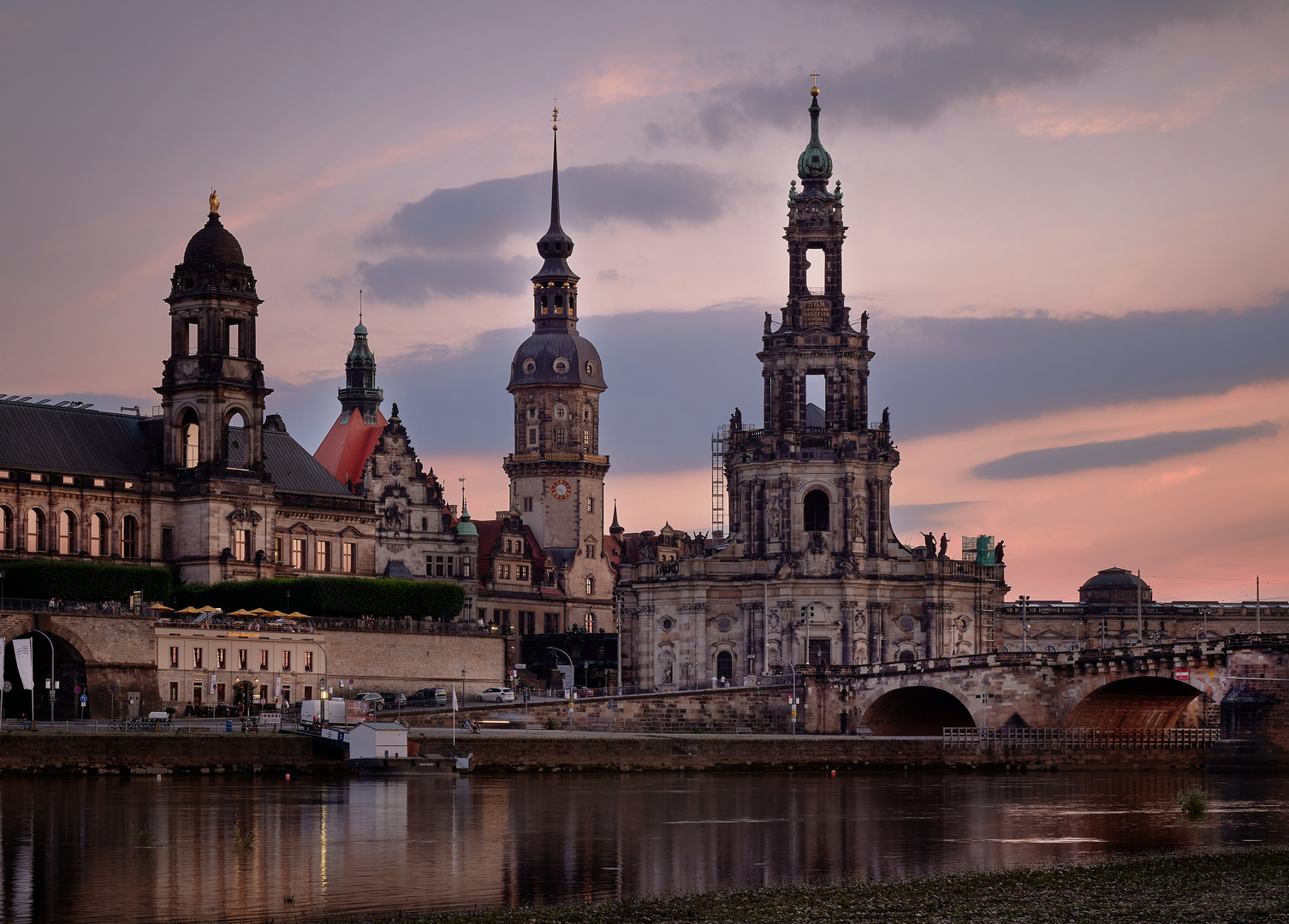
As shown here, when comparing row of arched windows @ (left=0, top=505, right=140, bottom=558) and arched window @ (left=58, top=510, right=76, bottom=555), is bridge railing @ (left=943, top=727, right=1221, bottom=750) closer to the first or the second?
row of arched windows @ (left=0, top=505, right=140, bottom=558)

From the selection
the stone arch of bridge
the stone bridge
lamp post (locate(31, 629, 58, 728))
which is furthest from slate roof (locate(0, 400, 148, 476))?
the stone arch of bridge

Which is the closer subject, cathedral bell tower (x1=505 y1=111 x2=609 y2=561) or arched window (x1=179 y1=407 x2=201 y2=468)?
arched window (x1=179 y1=407 x2=201 y2=468)

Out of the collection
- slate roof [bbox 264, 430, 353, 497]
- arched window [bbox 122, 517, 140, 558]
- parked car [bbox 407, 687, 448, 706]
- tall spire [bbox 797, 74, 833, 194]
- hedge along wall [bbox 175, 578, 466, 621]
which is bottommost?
parked car [bbox 407, 687, 448, 706]

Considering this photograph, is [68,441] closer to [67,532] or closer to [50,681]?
[67,532]

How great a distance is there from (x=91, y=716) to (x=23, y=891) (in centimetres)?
4895

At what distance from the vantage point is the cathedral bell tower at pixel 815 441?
130875 millimetres

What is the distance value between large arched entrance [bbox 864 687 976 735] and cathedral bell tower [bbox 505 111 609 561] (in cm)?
5394

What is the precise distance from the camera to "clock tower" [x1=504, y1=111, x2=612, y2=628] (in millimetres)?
166375

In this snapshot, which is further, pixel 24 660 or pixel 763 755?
pixel 763 755

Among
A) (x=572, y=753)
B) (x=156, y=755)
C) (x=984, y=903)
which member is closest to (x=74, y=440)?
(x=572, y=753)

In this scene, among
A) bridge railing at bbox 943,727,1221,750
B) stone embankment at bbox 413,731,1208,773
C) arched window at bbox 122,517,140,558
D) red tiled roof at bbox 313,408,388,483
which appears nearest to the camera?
stone embankment at bbox 413,731,1208,773

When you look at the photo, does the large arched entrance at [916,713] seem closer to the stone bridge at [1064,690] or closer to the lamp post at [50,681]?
the stone bridge at [1064,690]

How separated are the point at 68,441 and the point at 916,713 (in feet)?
155

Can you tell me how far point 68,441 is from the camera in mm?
116312
